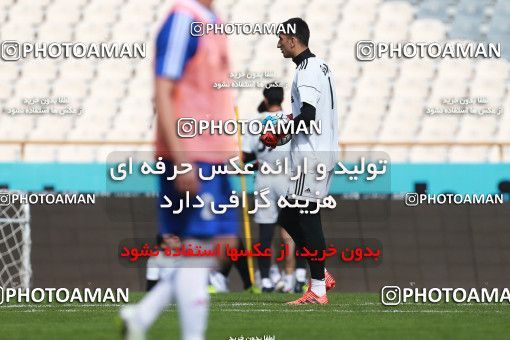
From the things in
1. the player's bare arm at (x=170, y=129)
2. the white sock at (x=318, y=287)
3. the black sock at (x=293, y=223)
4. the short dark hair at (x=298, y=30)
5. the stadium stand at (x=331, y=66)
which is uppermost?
the stadium stand at (x=331, y=66)

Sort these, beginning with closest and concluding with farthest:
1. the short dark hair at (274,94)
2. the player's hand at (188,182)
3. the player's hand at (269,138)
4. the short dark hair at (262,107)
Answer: the player's hand at (188,182) < the player's hand at (269,138) < the short dark hair at (274,94) < the short dark hair at (262,107)

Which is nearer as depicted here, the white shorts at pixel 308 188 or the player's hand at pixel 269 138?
the player's hand at pixel 269 138

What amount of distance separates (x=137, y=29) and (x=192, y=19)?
13.4m

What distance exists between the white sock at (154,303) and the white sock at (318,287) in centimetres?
359

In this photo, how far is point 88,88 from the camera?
56.1ft

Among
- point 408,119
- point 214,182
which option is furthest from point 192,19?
point 408,119

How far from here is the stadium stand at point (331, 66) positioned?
16.2 meters

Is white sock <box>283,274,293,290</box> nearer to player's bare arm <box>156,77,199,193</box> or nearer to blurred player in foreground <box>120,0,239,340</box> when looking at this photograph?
blurred player in foreground <box>120,0,239,340</box>

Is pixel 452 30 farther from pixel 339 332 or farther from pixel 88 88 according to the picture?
pixel 339 332

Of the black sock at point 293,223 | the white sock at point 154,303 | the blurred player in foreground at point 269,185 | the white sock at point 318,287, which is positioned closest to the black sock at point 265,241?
the blurred player in foreground at point 269,185

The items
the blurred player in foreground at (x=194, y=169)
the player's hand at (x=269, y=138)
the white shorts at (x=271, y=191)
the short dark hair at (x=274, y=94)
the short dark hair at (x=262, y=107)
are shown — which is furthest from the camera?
the short dark hair at (x=262, y=107)

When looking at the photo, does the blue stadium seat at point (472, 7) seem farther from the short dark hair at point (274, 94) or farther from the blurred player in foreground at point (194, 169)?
the blurred player in foreground at point (194, 169)

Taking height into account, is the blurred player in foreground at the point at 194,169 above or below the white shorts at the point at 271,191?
below

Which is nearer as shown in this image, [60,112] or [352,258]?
[352,258]
